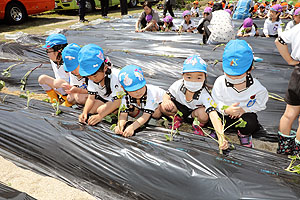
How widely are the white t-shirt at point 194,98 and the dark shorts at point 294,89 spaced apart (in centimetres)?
62

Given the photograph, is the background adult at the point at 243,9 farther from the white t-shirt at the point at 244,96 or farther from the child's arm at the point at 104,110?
the child's arm at the point at 104,110

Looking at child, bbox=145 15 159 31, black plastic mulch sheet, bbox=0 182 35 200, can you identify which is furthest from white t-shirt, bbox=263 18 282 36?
black plastic mulch sheet, bbox=0 182 35 200

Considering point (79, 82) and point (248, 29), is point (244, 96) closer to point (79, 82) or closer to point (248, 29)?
point (79, 82)

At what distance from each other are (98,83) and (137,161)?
3.41 ft

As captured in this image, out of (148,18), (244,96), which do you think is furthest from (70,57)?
(148,18)

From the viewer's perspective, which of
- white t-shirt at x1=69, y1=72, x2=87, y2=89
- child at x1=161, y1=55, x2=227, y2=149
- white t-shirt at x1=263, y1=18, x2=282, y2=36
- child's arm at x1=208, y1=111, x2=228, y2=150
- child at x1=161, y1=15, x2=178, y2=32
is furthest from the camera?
child at x1=161, y1=15, x2=178, y2=32

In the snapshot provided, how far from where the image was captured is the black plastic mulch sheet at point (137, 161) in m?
1.49

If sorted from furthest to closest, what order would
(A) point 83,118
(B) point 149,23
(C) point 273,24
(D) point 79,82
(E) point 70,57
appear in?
(B) point 149,23
(C) point 273,24
(D) point 79,82
(E) point 70,57
(A) point 83,118

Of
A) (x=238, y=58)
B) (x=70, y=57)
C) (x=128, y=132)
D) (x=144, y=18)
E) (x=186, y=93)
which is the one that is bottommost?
(x=128, y=132)

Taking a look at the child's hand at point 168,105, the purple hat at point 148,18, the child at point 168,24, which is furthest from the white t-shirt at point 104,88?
the child at point 168,24

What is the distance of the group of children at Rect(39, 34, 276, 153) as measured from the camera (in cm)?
195

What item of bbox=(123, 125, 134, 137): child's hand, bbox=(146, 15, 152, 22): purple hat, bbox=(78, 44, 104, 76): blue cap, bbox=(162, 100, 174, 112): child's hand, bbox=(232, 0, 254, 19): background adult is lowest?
bbox=(123, 125, 134, 137): child's hand

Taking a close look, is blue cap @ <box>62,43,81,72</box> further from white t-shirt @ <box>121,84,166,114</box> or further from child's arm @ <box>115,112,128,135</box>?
child's arm @ <box>115,112,128,135</box>

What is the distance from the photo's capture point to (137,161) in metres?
1.77
